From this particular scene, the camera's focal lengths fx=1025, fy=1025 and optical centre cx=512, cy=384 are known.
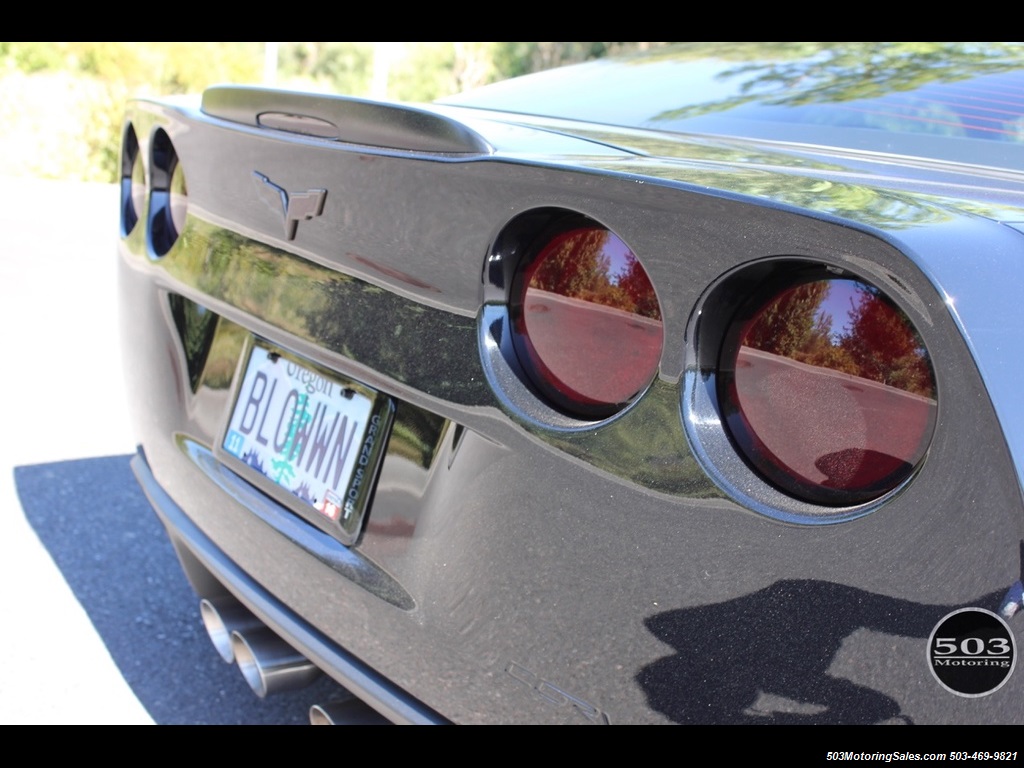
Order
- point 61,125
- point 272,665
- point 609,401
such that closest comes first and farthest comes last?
point 609,401 < point 272,665 < point 61,125

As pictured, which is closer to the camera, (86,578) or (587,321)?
(587,321)

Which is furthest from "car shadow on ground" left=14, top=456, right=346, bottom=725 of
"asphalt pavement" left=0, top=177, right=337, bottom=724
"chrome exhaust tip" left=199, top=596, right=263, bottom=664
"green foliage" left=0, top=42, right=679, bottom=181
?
"green foliage" left=0, top=42, right=679, bottom=181

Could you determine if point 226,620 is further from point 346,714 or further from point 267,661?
point 346,714

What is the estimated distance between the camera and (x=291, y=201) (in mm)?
1808

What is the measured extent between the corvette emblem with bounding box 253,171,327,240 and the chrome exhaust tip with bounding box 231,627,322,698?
0.82 metres

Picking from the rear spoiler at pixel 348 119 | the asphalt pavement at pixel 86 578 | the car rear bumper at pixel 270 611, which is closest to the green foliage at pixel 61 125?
the asphalt pavement at pixel 86 578

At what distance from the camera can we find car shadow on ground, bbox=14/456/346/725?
98.0 inches

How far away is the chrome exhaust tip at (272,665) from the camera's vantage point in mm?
1989

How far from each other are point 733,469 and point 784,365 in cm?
14

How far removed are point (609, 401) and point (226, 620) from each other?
1.17 meters

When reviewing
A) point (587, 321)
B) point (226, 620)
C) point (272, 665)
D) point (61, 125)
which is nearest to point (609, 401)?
point (587, 321)

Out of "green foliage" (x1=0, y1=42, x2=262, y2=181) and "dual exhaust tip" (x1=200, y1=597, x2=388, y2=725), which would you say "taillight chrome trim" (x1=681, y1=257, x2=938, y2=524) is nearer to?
"dual exhaust tip" (x1=200, y1=597, x2=388, y2=725)

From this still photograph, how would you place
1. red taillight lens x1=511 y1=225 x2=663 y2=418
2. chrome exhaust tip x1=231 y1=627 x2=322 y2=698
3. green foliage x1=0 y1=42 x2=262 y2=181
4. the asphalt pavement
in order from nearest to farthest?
1. red taillight lens x1=511 y1=225 x2=663 y2=418
2. chrome exhaust tip x1=231 y1=627 x2=322 y2=698
3. the asphalt pavement
4. green foliage x1=0 y1=42 x2=262 y2=181
